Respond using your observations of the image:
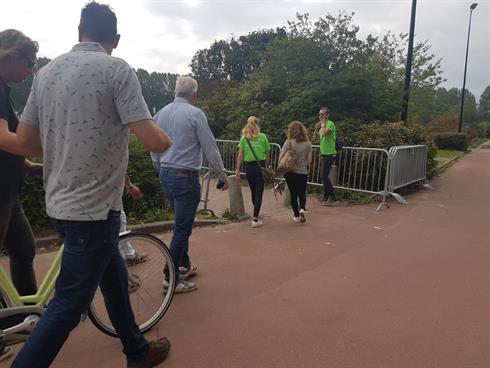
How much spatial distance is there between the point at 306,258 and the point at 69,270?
3363mm

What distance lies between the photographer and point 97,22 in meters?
2.08

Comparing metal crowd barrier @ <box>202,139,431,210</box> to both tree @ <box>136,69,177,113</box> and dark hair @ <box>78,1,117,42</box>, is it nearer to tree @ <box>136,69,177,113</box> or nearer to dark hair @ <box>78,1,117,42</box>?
dark hair @ <box>78,1,117,42</box>

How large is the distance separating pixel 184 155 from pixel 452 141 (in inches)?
1201

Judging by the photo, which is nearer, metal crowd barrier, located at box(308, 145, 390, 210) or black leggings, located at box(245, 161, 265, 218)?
black leggings, located at box(245, 161, 265, 218)

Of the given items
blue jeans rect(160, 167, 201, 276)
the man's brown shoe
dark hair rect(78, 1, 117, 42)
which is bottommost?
the man's brown shoe

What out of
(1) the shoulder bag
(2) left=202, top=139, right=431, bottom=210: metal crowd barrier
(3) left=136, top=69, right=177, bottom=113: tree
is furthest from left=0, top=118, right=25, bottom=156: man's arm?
(3) left=136, top=69, right=177, bottom=113: tree

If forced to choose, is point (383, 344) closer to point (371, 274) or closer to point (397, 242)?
point (371, 274)

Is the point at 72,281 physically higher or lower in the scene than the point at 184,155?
lower

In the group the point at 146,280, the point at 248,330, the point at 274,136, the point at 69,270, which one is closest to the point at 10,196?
the point at 69,270

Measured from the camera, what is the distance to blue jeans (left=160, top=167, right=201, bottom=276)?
3670 mm

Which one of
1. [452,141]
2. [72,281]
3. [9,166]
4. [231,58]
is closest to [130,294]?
[72,281]

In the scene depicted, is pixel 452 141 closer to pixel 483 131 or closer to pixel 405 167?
pixel 405 167

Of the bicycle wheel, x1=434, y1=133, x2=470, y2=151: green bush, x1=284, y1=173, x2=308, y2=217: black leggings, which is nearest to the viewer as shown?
the bicycle wheel

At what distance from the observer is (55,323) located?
209 cm
